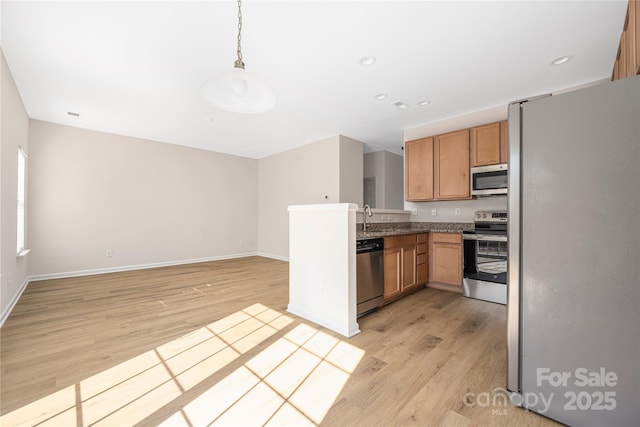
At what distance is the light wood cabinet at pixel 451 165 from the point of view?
3.88 m

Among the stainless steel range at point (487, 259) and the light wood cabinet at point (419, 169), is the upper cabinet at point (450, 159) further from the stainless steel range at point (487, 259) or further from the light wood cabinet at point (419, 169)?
the stainless steel range at point (487, 259)

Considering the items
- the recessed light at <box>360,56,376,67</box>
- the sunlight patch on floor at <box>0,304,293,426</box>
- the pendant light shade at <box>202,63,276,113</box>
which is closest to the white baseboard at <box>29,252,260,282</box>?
the sunlight patch on floor at <box>0,304,293,426</box>

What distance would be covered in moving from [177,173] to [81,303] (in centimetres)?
337

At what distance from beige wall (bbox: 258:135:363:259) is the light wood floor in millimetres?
2840

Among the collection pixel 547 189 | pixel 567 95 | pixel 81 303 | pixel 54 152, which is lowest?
pixel 81 303

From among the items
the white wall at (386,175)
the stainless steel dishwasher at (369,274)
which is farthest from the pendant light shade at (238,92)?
the white wall at (386,175)

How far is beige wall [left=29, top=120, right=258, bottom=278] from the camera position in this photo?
446 centimetres

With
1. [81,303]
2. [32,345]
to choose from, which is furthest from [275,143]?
[32,345]

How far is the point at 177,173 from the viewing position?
593 cm

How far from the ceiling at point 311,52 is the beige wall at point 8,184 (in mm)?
287

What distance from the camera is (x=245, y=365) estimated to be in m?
1.91

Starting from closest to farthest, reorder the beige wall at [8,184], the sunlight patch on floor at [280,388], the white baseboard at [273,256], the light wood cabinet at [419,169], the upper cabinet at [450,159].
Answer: the sunlight patch on floor at [280,388]
the beige wall at [8,184]
the upper cabinet at [450,159]
the light wood cabinet at [419,169]
the white baseboard at [273,256]

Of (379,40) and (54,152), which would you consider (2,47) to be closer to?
(54,152)

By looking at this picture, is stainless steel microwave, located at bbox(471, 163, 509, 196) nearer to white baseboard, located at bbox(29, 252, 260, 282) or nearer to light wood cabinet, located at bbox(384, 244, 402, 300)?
light wood cabinet, located at bbox(384, 244, 402, 300)
